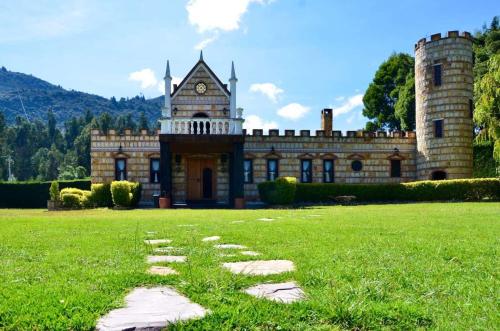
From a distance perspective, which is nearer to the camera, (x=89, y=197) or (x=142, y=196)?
(x=89, y=197)

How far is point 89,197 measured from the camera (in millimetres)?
25672

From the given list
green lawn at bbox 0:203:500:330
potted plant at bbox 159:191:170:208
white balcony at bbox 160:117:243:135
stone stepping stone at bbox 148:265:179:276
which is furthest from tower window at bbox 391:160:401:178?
stone stepping stone at bbox 148:265:179:276

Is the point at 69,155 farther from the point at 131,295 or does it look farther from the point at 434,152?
the point at 131,295

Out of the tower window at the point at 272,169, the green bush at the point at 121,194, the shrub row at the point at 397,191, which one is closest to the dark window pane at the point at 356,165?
the shrub row at the point at 397,191

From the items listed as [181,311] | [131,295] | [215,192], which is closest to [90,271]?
[131,295]

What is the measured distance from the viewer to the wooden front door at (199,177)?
30766 mm

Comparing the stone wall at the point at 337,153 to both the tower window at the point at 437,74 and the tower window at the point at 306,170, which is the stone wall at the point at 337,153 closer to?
the tower window at the point at 306,170

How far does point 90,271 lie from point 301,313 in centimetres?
257

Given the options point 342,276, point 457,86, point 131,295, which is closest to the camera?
point 131,295

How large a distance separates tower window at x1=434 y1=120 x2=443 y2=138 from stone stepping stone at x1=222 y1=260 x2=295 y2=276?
2629 centimetres

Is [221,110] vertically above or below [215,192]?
above

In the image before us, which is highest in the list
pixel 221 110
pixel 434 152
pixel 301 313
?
pixel 221 110

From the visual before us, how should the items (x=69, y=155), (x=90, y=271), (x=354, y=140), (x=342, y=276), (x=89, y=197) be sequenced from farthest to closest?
(x=69, y=155)
(x=354, y=140)
(x=89, y=197)
(x=90, y=271)
(x=342, y=276)

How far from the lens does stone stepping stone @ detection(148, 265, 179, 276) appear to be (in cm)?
505
